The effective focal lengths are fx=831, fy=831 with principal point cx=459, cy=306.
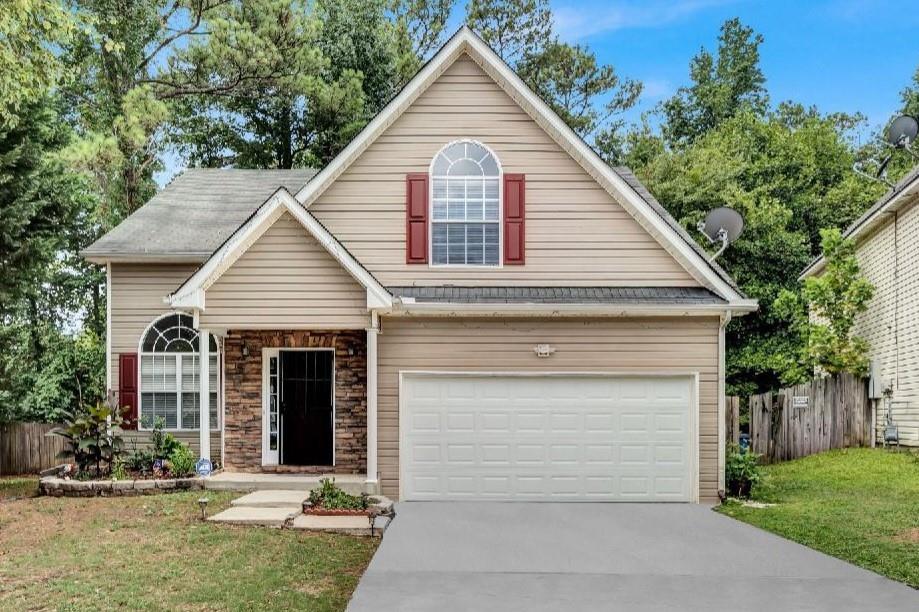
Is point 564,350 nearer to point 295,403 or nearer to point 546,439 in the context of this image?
point 546,439

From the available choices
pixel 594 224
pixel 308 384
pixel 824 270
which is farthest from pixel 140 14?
pixel 824 270

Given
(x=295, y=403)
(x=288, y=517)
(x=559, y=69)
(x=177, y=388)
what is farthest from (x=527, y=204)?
(x=559, y=69)

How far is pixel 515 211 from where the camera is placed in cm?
1262

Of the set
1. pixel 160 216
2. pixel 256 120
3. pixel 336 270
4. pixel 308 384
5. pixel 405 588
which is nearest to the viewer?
pixel 405 588

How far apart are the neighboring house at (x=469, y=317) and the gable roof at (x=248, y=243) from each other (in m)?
0.03

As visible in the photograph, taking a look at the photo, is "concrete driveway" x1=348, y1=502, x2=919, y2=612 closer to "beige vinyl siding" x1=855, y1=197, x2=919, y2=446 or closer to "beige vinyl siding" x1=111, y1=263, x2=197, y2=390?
"beige vinyl siding" x1=111, y1=263, x2=197, y2=390

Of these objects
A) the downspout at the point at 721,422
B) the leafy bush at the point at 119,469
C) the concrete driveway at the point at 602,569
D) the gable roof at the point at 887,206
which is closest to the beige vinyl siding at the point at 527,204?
the downspout at the point at 721,422

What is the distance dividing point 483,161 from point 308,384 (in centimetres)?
449

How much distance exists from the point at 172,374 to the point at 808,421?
13.0 meters

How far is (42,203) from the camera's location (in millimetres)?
15594

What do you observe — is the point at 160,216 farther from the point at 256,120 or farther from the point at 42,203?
the point at 256,120

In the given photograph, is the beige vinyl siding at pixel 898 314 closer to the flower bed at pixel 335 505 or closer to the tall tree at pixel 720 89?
the flower bed at pixel 335 505

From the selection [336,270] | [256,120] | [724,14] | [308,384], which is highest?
[724,14]

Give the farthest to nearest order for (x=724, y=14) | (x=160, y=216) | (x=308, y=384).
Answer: (x=724, y=14) < (x=160, y=216) < (x=308, y=384)
